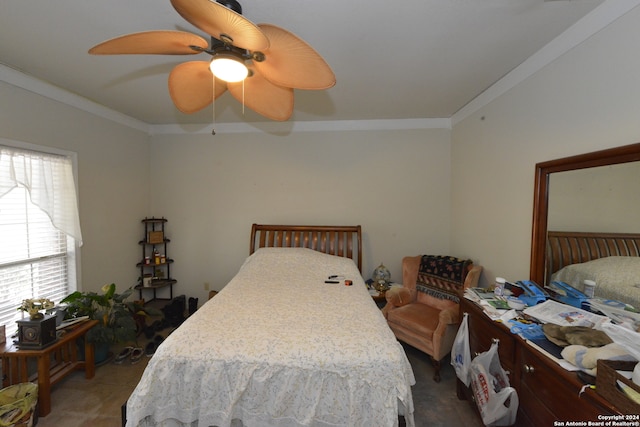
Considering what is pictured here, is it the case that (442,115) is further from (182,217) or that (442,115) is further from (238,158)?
(182,217)

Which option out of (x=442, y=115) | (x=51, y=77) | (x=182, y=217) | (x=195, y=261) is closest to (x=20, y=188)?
(x=51, y=77)

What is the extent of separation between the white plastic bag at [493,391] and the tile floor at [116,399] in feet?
1.48

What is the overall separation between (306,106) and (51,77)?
2.28m

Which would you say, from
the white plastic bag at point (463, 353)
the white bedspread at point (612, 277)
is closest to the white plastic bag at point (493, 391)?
the white plastic bag at point (463, 353)

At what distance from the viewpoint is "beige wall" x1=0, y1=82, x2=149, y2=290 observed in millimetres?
2105

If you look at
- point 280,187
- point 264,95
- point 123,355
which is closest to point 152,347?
point 123,355

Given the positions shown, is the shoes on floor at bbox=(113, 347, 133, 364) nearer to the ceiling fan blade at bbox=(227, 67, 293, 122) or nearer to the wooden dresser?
the ceiling fan blade at bbox=(227, 67, 293, 122)

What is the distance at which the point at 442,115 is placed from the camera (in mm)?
2990

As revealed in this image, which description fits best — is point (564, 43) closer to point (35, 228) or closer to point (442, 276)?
point (442, 276)

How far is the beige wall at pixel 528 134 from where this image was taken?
131 centimetres

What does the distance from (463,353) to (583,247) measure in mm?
1050

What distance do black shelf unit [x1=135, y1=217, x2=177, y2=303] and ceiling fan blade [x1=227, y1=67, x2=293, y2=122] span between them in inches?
102

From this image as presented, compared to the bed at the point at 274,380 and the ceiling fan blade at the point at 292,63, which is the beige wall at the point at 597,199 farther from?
the ceiling fan blade at the point at 292,63

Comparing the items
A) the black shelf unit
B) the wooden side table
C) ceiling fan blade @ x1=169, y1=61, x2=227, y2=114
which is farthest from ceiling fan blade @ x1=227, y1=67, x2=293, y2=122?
the black shelf unit
